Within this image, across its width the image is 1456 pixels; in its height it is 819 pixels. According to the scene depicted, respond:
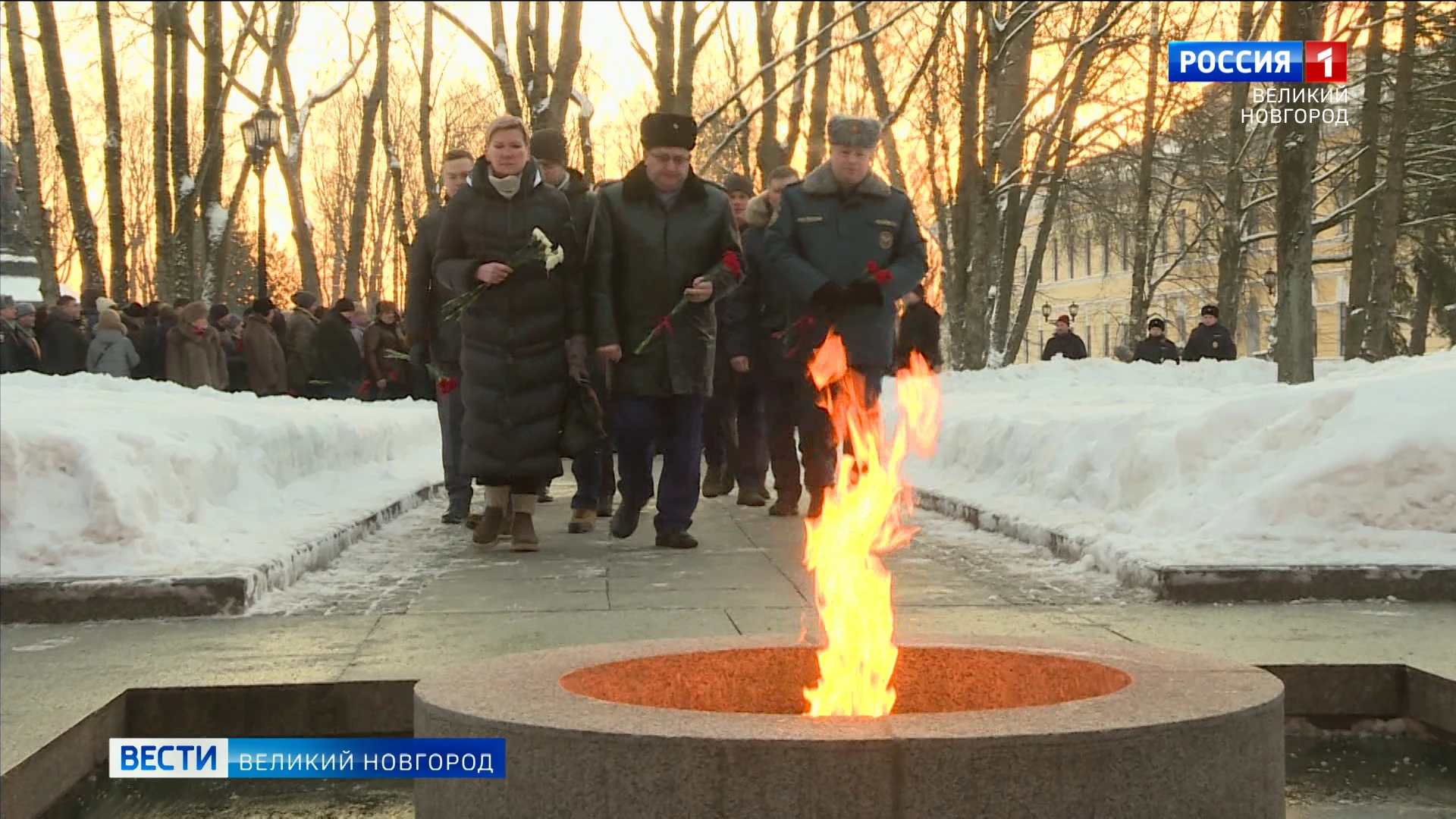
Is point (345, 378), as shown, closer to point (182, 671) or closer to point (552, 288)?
point (552, 288)

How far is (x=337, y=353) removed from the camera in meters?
21.4

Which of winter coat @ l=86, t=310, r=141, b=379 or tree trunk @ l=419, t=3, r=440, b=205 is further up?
tree trunk @ l=419, t=3, r=440, b=205

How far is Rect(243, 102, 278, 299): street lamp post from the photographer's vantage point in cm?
2412

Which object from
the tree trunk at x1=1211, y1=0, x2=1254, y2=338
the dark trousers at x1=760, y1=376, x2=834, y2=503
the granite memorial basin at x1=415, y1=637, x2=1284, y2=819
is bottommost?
the granite memorial basin at x1=415, y1=637, x2=1284, y2=819

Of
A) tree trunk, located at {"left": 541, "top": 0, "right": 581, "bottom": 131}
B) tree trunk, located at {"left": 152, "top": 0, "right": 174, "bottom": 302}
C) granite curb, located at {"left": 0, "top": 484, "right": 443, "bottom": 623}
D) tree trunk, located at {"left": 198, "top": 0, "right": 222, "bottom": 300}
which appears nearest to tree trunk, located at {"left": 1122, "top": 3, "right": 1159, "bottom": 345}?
tree trunk, located at {"left": 541, "top": 0, "right": 581, "bottom": 131}

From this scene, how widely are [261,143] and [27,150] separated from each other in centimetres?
324

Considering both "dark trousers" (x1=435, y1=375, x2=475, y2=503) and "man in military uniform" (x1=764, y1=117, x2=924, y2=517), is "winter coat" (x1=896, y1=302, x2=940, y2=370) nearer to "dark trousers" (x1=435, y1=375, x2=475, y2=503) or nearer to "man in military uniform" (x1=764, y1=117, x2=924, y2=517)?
"dark trousers" (x1=435, y1=375, x2=475, y2=503)

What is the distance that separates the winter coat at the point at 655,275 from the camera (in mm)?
8414

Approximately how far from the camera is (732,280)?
845 centimetres

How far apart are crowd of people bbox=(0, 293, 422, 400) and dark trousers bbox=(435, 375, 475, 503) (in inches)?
341

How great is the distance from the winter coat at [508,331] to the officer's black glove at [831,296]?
4.63 feet

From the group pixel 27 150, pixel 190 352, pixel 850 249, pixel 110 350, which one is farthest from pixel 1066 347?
pixel 850 249

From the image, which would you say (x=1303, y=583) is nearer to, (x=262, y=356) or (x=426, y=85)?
(x=262, y=356)

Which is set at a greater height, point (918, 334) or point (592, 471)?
point (918, 334)
